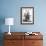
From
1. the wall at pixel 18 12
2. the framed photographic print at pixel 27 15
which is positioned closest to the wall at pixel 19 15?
the wall at pixel 18 12

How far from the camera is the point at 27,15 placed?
457 centimetres

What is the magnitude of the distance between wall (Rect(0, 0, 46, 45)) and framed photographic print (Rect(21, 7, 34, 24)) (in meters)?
0.11

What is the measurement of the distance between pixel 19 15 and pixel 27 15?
0.90ft

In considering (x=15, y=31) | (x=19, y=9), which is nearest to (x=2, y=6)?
(x=19, y=9)

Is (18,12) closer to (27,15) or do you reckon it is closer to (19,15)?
(19,15)

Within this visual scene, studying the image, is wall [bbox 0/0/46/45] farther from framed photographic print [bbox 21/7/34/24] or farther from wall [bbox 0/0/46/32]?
framed photographic print [bbox 21/7/34/24]

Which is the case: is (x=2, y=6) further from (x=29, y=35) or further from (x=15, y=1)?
(x=29, y=35)

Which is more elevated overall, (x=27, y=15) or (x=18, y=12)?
(x=18, y=12)

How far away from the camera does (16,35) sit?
4062 millimetres

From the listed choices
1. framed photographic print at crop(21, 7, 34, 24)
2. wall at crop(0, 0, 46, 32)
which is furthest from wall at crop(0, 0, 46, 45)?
framed photographic print at crop(21, 7, 34, 24)

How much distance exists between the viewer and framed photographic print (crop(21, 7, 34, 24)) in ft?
14.9

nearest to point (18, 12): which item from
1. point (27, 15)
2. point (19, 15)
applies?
point (19, 15)

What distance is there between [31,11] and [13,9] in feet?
2.03

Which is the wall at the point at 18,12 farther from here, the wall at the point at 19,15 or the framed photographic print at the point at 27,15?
the framed photographic print at the point at 27,15
